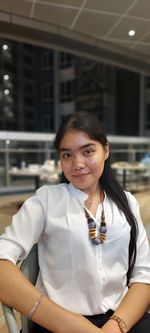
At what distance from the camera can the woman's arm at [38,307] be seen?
789 mm

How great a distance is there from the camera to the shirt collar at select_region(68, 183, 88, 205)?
1.00 meters

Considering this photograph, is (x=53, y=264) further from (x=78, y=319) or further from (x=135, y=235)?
(x=135, y=235)

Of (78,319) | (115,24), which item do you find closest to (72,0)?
(115,24)

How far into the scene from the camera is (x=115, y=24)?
171 inches

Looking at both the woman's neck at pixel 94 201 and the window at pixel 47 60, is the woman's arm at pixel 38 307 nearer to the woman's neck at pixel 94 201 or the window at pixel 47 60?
the woman's neck at pixel 94 201

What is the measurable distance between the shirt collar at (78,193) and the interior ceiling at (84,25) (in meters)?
3.35

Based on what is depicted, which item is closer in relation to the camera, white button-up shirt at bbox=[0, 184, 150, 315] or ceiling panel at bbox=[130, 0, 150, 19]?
white button-up shirt at bbox=[0, 184, 150, 315]

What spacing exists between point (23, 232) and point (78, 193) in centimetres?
23

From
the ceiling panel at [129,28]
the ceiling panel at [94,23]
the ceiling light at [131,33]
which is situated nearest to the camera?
the ceiling panel at [94,23]

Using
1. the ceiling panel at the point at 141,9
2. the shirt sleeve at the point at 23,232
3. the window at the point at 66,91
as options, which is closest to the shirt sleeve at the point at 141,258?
the shirt sleeve at the point at 23,232

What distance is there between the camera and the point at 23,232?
89 cm

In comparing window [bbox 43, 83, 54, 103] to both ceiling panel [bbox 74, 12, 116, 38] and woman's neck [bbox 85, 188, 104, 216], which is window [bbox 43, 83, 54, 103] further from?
woman's neck [bbox 85, 188, 104, 216]

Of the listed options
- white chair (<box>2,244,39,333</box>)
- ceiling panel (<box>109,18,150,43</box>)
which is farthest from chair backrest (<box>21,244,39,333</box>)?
ceiling panel (<box>109,18,150,43</box>)

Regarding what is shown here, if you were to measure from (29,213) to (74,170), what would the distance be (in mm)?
208
